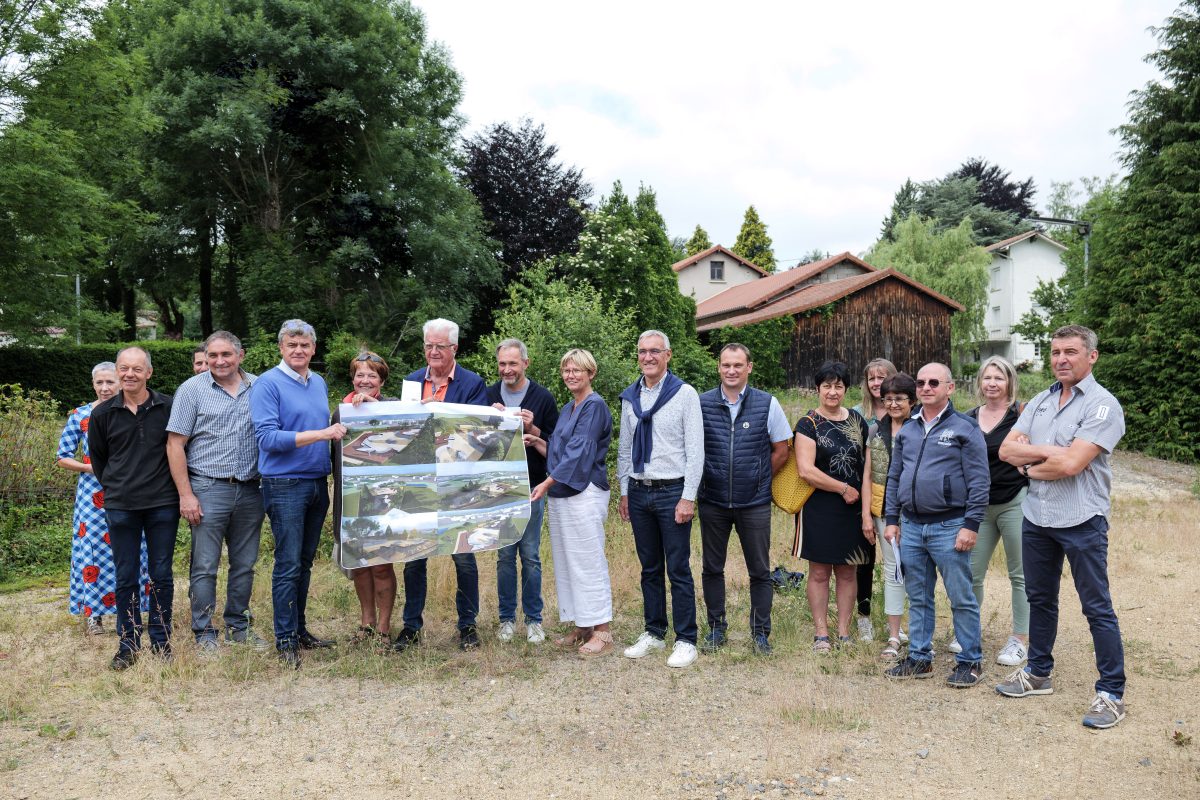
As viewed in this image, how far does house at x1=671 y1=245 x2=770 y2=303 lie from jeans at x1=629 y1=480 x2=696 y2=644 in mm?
41087

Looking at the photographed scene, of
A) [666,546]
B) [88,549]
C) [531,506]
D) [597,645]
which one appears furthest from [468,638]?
[88,549]

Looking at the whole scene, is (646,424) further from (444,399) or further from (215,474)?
(215,474)

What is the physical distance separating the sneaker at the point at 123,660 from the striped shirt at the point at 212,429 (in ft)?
4.03

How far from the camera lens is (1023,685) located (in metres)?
4.81

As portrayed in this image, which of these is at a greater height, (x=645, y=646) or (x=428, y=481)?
(x=428, y=481)

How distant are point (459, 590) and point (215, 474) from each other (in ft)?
5.82

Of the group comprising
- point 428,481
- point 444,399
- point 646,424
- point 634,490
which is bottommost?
point 634,490

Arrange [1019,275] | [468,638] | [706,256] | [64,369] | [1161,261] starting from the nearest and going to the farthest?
[468,638], [1161,261], [64,369], [706,256], [1019,275]

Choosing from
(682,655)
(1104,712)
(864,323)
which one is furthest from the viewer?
(864,323)

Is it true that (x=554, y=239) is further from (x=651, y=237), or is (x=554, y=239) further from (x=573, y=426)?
(x=573, y=426)

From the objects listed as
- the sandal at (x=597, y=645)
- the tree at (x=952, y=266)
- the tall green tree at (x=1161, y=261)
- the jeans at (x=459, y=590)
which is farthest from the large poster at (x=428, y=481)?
the tree at (x=952, y=266)

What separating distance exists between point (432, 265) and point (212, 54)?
784cm

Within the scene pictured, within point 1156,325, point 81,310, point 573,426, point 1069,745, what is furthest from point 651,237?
point 1069,745

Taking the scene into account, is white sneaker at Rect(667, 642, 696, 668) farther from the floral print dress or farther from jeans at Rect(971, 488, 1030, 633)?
the floral print dress
